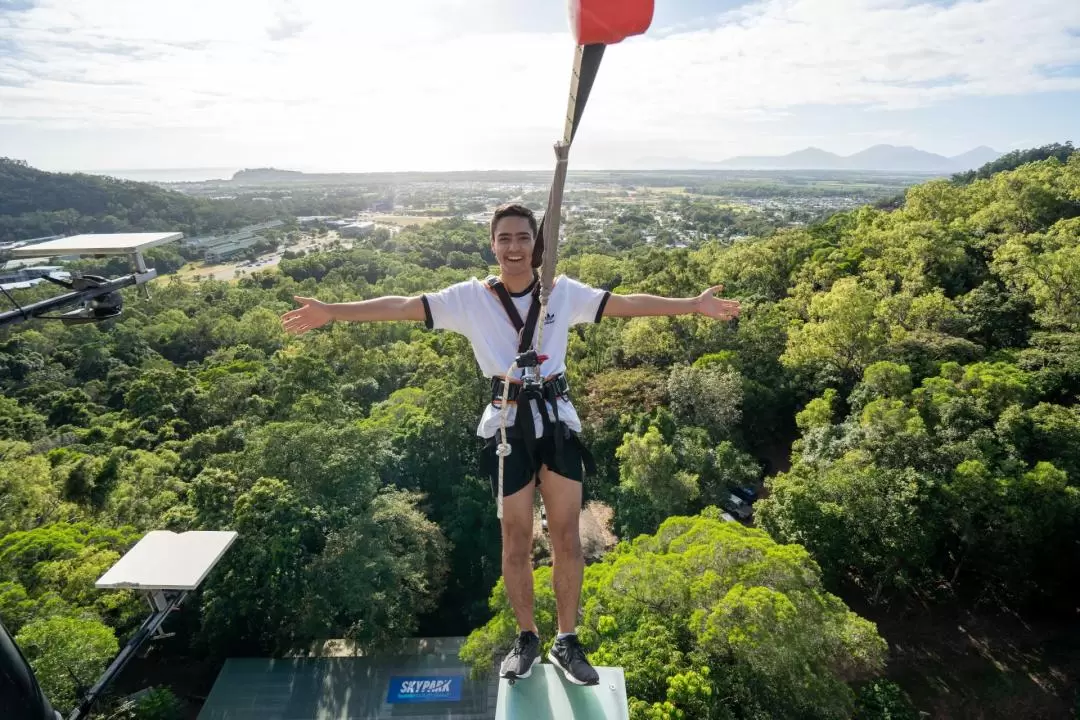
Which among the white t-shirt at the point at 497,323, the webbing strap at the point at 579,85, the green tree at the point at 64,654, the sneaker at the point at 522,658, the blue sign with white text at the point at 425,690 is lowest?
the blue sign with white text at the point at 425,690

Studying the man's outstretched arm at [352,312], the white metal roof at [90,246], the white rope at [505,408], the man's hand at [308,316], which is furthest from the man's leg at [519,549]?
the white metal roof at [90,246]

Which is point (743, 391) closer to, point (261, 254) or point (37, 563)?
point (37, 563)

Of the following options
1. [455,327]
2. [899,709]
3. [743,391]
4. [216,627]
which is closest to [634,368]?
[743,391]

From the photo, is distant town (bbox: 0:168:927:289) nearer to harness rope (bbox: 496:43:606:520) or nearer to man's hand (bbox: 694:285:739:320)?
man's hand (bbox: 694:285:739:320)

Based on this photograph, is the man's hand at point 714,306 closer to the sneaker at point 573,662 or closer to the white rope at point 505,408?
the white rope at point 505,408

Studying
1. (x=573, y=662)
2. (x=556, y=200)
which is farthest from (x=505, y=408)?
(x=573, y=662)

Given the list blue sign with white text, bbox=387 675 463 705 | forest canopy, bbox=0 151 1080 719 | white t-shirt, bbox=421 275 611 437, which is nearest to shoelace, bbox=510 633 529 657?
white t-shirt, bbox=421 275 611 437
